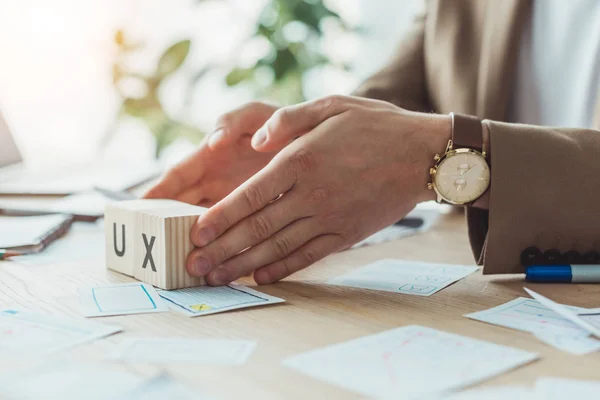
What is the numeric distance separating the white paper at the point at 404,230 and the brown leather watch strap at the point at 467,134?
261 millimetres

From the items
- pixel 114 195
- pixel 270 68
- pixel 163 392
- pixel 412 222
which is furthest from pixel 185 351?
pixel 270 68

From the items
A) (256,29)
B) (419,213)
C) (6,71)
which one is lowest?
(419,213)

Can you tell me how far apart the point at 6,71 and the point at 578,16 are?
7.34 feet

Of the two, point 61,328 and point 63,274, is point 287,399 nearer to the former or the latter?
point 61,328

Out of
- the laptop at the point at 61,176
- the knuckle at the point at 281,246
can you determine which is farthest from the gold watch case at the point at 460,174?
the laptop at the point at 61,176

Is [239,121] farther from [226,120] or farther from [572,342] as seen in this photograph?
Result: [572,342]

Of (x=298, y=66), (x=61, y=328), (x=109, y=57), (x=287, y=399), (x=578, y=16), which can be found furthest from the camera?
(x=109, y=57)

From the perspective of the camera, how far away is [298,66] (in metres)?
2.72

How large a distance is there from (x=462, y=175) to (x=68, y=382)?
1.89 feet

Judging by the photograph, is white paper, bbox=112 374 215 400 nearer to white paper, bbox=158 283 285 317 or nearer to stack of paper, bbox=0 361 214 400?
stack of paper, bbox=0 361 214 400

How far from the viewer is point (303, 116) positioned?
90 centimetres

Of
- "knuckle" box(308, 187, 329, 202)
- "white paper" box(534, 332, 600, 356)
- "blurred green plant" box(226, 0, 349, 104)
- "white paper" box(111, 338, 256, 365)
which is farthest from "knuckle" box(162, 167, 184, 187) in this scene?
"blurred green plant" box(226, 0, 349, 104)

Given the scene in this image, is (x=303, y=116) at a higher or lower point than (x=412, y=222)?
higher

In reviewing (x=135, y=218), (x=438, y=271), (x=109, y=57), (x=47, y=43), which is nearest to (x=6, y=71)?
(x=47, y=43)
